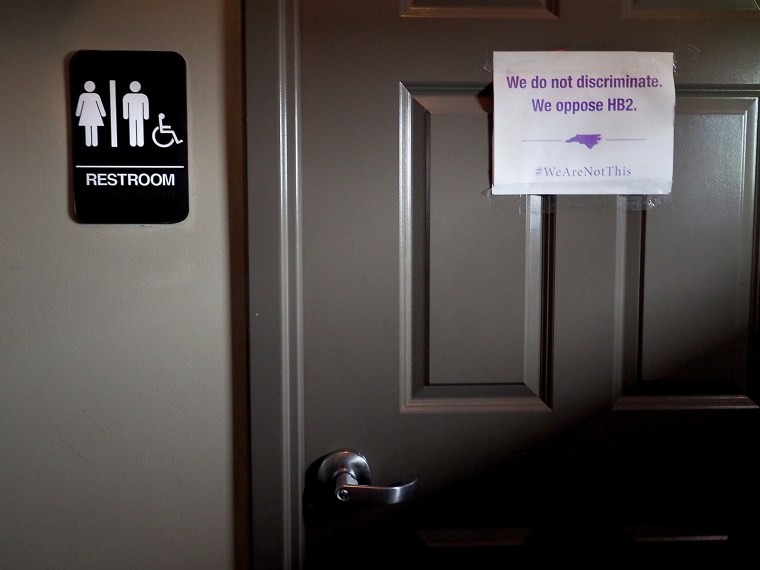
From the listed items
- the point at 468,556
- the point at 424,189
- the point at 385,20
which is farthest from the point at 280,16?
the point at 468,556

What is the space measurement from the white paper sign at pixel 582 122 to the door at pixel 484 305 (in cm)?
2

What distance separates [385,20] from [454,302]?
447mm

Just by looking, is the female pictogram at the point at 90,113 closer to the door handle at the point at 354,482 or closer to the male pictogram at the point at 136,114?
the male pictogram at the point at 136,114

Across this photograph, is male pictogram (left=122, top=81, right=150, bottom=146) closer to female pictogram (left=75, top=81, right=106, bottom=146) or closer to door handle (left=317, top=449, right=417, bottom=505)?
female pictogram (left=75, top=81, right=106, bottom=146)

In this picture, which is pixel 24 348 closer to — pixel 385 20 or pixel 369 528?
pixel 369 528

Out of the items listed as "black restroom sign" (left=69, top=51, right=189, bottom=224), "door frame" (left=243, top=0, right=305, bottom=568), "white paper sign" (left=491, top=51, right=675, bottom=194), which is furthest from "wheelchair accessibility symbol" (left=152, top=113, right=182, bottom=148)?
"white paper sign" (left=491, top=51, right=675, bottom=194)

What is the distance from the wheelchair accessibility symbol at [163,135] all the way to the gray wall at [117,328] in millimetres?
35

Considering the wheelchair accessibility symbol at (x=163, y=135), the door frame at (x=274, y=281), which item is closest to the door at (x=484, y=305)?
the door frame at (x=274, y=281)

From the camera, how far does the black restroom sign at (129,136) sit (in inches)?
32.1

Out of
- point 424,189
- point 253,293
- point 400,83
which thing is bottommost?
point 253,293

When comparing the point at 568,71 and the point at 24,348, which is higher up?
the point at 568,71

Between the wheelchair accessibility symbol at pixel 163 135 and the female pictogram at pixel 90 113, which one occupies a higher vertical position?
the female pictogram at pixel 90 113

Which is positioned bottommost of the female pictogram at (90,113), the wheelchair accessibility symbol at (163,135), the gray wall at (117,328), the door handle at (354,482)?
the door handle at (354,482)

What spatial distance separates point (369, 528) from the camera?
2.99 feet
